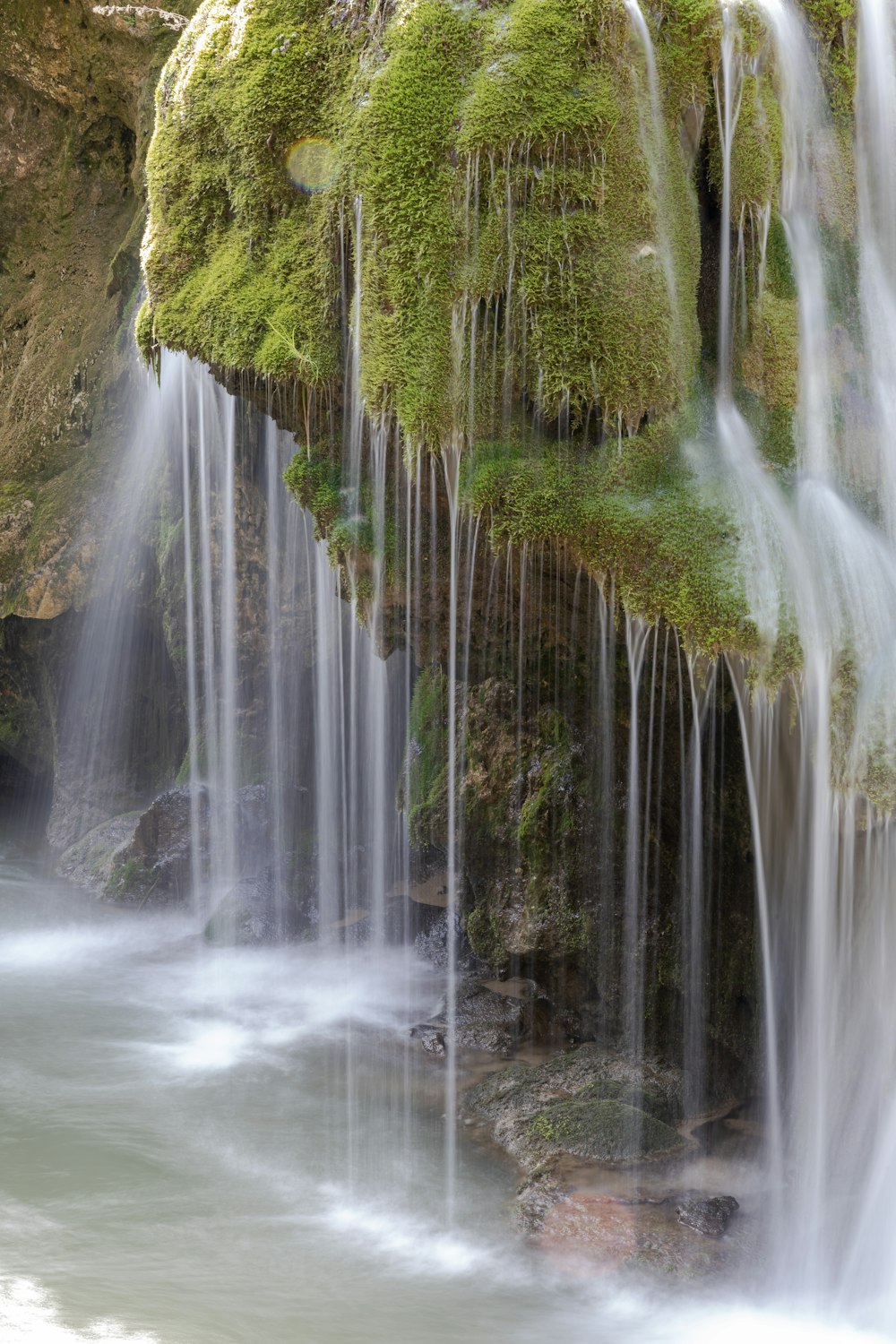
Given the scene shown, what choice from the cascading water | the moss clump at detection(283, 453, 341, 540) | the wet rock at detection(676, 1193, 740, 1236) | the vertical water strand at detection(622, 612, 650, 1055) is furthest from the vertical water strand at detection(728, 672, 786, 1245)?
the moss clump at detection(283, 453, 341, 540)

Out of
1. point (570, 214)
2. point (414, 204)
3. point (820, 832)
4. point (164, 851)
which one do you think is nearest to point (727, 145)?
point (570, 214)

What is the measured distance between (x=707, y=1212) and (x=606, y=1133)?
0.84 m

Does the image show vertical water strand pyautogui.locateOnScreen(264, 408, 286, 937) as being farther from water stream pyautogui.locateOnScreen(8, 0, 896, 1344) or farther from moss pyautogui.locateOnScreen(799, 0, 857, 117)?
moss pyautogui.locateOnScreen(799, 0, 857, 117)

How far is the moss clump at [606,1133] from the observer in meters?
6.71

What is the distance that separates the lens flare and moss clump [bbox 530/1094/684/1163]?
212 inches

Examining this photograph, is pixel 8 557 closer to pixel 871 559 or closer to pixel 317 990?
pixel 317 990

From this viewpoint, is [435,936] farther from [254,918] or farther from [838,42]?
[838,42]

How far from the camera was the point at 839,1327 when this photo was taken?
529 cm

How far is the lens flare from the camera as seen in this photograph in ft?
21.6

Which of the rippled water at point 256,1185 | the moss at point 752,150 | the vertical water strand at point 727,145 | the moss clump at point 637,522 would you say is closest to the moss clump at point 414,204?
the moss clump at point 637,522

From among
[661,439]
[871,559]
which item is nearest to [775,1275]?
[871,559]

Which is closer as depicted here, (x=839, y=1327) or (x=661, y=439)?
(x=839, y=1327)

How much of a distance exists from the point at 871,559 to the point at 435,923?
18.8 feet

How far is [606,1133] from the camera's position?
680 centimetres
